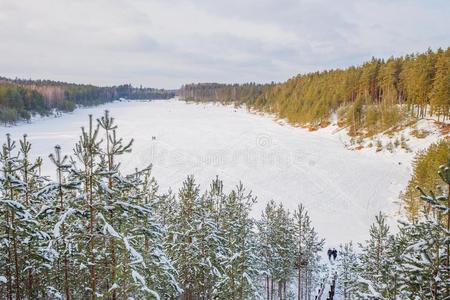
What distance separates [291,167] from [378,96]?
144 feet

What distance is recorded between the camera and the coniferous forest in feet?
29.3

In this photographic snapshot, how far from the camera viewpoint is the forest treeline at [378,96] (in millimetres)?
67562

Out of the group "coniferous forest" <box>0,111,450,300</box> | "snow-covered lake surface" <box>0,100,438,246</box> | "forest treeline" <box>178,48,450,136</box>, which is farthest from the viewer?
"forest treeline" <box>178,48,450,136</box>

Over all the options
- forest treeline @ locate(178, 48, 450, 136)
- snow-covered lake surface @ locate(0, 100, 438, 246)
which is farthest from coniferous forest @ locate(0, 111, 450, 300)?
forest treeline @ locate(178, 48, 450, 136)

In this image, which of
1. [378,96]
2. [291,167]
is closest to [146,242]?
[291,167]

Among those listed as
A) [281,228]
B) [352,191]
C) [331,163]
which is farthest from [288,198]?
[281,228]

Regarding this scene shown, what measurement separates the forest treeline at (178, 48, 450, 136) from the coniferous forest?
151 ft

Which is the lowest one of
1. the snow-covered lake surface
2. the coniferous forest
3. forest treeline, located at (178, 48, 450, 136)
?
the snow-covered lake surface

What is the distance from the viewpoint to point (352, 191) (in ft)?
173

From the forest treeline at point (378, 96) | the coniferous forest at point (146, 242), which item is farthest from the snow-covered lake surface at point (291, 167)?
the coniferous forest at point (146, 242)

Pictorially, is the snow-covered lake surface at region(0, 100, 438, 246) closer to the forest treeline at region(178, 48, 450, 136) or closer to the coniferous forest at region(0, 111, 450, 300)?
the forest treeline at region(178, 48, 450, 136)

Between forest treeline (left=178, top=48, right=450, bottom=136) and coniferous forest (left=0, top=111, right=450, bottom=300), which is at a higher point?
forest treeline (left=178, top=48, right=450, bottom=136)

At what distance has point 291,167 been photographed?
63.1m

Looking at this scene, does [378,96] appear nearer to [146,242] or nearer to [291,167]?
[291,167]
